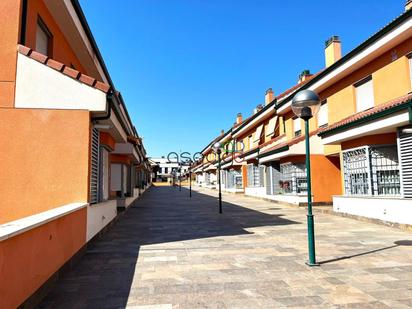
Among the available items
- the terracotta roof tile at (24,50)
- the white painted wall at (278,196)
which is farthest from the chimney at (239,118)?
the terracotta roof tile at (24,50)

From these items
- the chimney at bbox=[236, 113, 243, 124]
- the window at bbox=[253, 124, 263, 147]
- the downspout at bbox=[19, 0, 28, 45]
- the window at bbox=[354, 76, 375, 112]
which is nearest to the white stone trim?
the downspout at bbox=[19, 0, 28, 45]

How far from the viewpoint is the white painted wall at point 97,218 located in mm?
7446

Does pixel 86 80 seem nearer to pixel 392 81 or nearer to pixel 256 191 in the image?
pixel 392 81

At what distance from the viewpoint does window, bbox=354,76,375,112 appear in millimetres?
13570

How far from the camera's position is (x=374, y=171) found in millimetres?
12203

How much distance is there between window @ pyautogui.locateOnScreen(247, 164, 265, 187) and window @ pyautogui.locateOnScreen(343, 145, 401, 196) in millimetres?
11151

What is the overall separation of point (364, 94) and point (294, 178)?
20.9ft

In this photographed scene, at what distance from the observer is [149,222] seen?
12.3 m

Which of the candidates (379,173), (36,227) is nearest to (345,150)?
(379,173)

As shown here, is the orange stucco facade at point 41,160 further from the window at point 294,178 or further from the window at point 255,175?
the window at point 255,175

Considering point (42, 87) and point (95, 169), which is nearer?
point (42, 87)

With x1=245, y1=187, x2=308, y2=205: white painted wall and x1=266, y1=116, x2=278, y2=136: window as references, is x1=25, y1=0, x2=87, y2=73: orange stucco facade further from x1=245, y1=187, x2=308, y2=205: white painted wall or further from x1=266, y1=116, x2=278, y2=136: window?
x1=266, y1=116, x2=278, y2=136: window

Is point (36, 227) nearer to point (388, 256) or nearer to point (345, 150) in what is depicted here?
point (388, 256)

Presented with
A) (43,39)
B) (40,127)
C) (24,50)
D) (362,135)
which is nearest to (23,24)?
(24,50)
